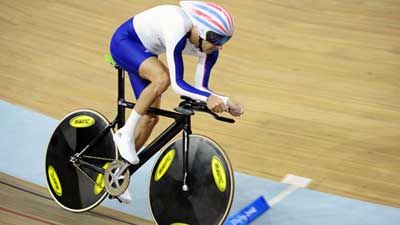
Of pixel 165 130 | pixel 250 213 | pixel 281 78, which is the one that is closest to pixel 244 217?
pixel 250 213

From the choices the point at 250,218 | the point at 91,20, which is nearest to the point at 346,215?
the point at 250,218

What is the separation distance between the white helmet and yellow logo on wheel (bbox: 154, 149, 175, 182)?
0.70 metres

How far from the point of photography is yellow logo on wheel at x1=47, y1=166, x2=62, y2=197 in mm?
4887

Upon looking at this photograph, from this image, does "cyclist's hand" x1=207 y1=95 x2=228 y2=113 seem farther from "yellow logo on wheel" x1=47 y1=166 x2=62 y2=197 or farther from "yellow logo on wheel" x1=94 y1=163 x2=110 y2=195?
"yellow logo on wheel" x1=47 y1=166 x2=62 y2=197

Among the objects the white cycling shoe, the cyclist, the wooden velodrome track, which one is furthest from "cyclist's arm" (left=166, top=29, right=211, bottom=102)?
the wooden velodrome track

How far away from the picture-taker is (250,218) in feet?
A: 15.4

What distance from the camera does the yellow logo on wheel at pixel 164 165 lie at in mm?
4426

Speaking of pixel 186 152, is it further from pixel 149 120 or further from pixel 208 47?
pixel 208 47

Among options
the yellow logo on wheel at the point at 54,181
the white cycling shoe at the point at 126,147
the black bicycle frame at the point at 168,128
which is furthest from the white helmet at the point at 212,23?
the yellow logo on wheel at the point at 54,181

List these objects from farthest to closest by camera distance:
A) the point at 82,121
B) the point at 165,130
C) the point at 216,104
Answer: the point at 82,121
the point at 165,130
the point at 216,104

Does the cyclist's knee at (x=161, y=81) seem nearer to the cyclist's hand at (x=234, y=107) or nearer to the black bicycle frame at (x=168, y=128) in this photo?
the black bicycle frame at (x=168, y=128)

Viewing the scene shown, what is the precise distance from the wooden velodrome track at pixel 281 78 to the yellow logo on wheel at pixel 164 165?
3.15 ft

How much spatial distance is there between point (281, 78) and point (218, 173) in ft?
7.76

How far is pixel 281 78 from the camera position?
6.46m
